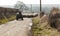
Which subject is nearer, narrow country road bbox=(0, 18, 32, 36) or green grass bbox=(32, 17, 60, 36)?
green grass bbox=(32, 17, 60, 36)

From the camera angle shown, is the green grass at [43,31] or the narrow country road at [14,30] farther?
the narrow country road at [14,30]

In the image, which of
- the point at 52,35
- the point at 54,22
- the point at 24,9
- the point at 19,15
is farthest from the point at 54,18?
the point at 24,9

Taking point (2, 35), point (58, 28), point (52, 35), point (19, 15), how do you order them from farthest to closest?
point (19, 15) < point (58, 28) < point (2, 35) < point (52, 35)

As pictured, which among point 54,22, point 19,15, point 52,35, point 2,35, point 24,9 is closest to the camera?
point 52,35

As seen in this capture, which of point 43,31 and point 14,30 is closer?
point 43,31

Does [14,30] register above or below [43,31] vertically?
below

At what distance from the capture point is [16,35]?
1111 cm

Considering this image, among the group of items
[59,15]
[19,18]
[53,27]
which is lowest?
[19,18]

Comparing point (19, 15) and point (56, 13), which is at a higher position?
point (56, 13)

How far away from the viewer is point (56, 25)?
13.8 metres

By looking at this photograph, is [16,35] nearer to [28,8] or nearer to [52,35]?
[52,35]

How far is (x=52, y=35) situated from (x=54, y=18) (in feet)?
12.4

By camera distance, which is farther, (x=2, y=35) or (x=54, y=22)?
(x=54, y=22)

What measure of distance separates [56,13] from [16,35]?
4.27 metres
